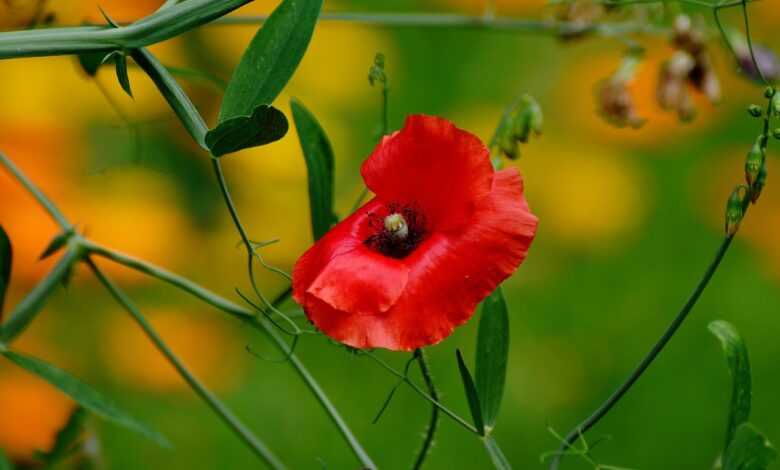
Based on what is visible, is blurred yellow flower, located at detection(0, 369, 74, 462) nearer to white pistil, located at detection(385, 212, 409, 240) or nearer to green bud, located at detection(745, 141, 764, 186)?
white pistil, located at detection(385, 212, 409, 240)

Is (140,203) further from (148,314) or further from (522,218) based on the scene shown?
(522,218)

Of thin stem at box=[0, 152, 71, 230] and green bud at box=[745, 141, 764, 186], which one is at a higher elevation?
thin stem at box=[0, 152, 71, 230]

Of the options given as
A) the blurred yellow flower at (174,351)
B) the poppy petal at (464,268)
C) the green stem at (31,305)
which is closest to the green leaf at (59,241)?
the green stem at (31,305)

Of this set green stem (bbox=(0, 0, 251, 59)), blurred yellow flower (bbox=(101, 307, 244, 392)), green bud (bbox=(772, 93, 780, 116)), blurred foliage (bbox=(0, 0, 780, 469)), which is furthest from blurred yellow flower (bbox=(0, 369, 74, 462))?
green bud (bbox=(772, 93, 780, 116))

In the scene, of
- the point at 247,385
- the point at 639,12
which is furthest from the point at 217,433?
the point at 639,12

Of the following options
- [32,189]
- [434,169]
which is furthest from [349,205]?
[434,169]

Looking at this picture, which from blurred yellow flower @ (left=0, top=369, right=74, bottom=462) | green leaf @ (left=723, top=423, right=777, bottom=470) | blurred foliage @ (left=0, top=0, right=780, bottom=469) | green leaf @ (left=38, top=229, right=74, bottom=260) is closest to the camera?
green leaf @ (left=723, top=423, right=777, bottom=470)

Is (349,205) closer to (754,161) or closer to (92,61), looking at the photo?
(92,61)
